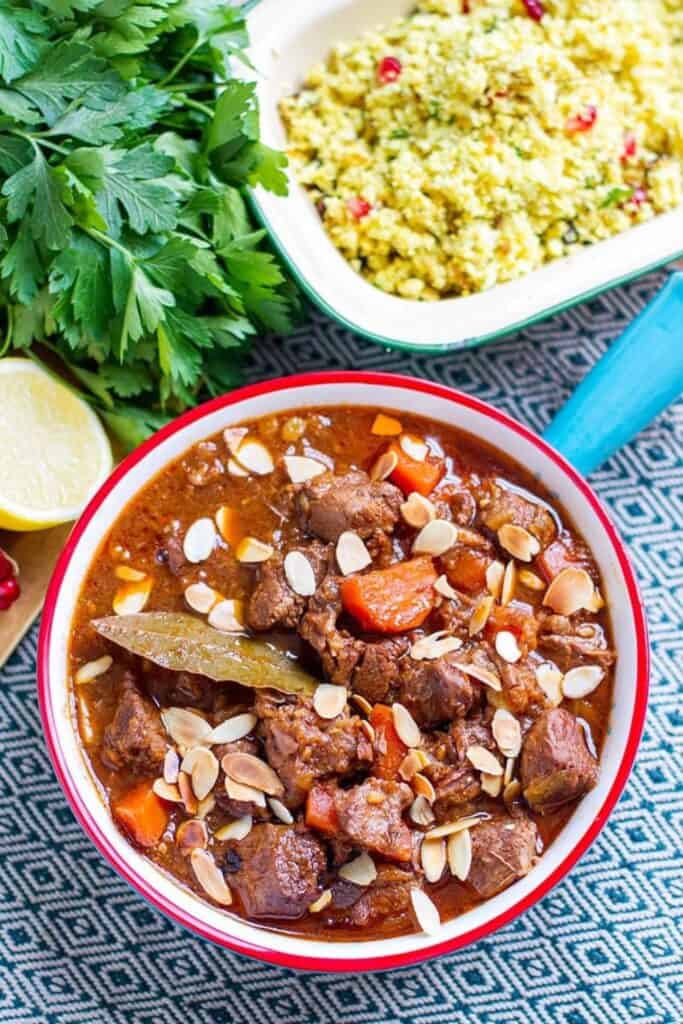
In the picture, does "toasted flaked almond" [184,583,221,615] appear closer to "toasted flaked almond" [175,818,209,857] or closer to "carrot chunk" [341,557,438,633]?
"carrot chunk" [341,557,438,633]

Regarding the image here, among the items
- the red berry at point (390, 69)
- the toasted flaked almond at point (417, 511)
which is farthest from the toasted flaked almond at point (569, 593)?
the red berry at point (390, 69)

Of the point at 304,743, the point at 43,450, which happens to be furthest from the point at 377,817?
the point at 43,450

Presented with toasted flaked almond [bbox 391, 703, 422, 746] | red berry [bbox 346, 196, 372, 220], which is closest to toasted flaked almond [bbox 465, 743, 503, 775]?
toasted flaked almond [bbox 391, 703, 422, 746]

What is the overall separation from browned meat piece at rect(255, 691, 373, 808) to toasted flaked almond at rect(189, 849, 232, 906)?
0.28 m

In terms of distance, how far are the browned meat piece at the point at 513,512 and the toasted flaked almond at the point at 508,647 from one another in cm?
29

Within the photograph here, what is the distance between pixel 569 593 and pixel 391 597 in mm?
501

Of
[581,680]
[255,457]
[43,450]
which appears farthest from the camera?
[43,450]

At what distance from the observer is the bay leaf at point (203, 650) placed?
3.26 meters

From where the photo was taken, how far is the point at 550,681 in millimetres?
3332

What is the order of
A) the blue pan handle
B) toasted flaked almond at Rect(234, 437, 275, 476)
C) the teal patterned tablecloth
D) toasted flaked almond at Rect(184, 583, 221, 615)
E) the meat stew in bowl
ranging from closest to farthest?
the meat stew in bowl → toasted flaked almond at Rect(184, 583, 221, 615) → toasted flaked almond at Rect(234, 437, 275, 476) → the blue pan handle → the teal patterned tablecloth

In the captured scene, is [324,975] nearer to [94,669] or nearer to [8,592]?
[94,669]

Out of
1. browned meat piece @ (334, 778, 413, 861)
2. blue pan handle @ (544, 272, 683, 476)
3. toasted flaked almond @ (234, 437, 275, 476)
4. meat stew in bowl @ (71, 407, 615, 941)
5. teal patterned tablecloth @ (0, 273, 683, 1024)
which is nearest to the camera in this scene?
browned meat piece @ (334, 778, 413, 861)

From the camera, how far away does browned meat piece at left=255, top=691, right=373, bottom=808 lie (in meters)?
3.19

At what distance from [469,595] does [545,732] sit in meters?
0.43
